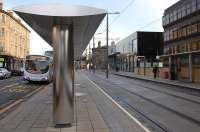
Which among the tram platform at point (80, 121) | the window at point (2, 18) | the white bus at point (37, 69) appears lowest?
the tram platform at point (80, 121)

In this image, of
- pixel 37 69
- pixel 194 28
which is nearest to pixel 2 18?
pixel 194 28

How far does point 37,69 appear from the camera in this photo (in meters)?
39.5

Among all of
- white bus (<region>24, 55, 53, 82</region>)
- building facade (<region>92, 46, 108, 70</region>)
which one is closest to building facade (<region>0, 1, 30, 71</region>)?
white bus (<region>24, 55, 53, 82</region>)

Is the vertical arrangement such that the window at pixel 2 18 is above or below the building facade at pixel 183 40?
above

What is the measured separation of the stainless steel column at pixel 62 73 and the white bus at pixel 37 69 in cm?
2695

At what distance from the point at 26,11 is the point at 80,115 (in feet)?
15.8

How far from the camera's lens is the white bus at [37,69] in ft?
127

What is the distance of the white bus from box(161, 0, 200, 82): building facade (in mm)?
13391

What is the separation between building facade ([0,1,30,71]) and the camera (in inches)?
3028

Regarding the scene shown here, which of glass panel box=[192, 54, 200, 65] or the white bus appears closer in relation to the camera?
the white bus

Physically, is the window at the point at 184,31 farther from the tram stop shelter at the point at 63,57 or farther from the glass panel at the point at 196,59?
the tram stop shelter at the point at 63,57

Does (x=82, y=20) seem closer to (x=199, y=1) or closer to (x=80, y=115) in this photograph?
(x=80, y=115)

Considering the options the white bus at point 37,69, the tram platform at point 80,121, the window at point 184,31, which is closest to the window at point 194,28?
the window at point 184,31

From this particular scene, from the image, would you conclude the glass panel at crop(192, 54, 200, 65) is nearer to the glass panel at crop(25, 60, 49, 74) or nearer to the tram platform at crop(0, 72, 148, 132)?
the glass panel at crop(25, 60, 49, 74)
